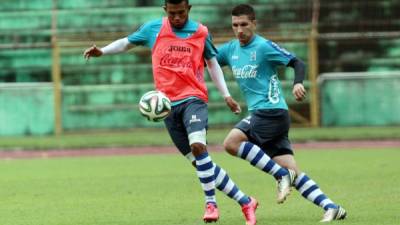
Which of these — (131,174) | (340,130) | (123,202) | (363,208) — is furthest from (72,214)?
(340,130)

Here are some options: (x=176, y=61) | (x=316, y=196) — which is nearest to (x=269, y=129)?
(x=316, y=196)

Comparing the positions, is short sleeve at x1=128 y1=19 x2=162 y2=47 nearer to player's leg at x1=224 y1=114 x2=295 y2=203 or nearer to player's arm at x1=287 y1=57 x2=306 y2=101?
player's leg at x1=224 y1=114 x2=295 y2=203

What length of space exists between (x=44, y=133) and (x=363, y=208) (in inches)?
635

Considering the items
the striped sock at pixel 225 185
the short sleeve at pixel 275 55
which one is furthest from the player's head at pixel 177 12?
the striped sock at pixel 225 185

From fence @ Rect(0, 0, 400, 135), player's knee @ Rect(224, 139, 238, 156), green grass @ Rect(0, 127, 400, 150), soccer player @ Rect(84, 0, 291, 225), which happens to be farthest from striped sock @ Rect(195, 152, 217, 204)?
fence @ Rect(0, 0, 400, 135)

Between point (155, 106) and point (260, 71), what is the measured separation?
130 centimetres

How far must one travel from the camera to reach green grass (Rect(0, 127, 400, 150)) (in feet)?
70.8

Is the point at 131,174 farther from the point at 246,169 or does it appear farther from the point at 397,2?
the point at 397,2

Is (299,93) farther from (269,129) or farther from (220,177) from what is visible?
(220,177)

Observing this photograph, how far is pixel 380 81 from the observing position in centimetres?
2491

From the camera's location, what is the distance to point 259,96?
979cm

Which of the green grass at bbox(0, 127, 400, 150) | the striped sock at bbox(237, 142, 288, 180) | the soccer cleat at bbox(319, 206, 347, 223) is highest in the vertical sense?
the striped sock at bbox(237, 142, 288, 180)

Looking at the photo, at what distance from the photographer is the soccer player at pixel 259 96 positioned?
9.58 meters

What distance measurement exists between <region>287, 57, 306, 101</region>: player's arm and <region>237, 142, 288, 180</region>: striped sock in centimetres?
74
